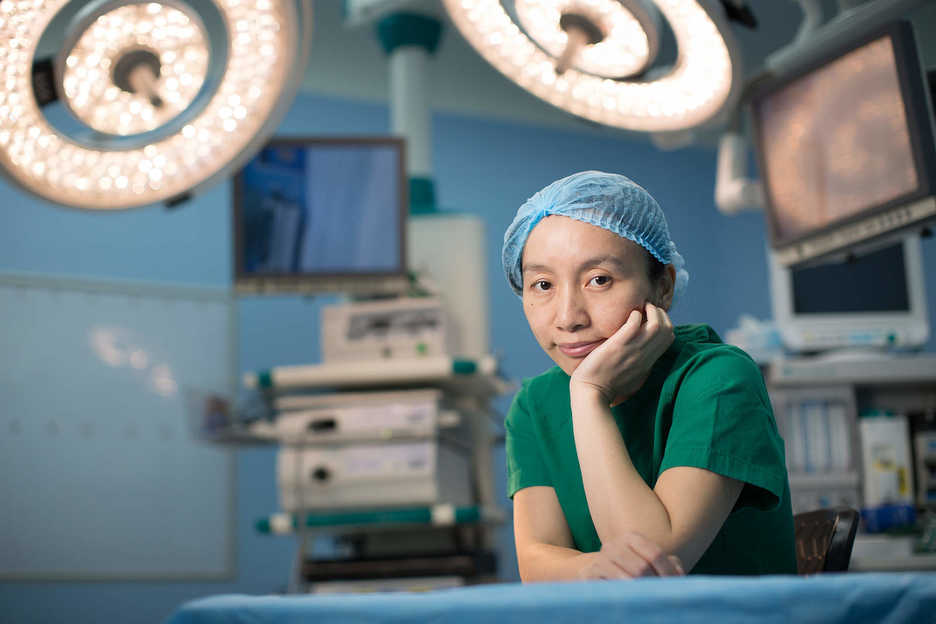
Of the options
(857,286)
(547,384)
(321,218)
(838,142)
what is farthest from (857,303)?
(547,384)

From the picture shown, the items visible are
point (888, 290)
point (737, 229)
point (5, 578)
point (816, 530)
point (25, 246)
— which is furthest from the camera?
point (737, 229)

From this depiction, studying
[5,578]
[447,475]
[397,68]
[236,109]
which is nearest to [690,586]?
[236,109]

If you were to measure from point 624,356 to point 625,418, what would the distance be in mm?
140

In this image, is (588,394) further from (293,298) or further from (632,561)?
(293,298)

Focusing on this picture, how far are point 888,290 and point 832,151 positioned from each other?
1.39 meters

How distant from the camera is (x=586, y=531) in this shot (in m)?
1.27

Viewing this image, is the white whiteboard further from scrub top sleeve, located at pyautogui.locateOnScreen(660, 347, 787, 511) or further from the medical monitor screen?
scrub top sleeve, located at pyautogui.locateOnScreen(660, 347, 787, 511)

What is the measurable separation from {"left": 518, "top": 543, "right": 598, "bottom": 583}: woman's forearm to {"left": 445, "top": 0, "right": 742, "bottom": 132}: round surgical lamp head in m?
0.65

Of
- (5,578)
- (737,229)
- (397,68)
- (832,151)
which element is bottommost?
(5,578)

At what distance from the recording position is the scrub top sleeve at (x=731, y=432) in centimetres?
110

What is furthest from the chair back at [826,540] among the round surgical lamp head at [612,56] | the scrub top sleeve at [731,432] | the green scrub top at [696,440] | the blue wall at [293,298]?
the blue wall at [293,298]

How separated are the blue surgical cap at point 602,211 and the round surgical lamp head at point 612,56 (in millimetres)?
244

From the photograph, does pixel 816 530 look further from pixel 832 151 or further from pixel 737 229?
pixel 737 229

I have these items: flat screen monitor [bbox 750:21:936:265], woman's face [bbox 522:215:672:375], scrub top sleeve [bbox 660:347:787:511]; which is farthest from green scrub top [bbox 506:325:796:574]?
flat screen monitor [bbox 750:21:936:265]
